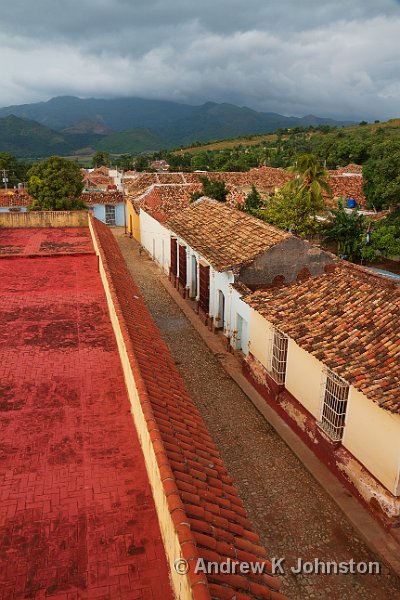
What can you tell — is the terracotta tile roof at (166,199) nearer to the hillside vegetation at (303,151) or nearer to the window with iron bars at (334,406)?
the hillside vegetation at (303,151)

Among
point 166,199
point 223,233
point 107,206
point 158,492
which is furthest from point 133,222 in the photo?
point 158,492

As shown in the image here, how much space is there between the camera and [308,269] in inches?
566

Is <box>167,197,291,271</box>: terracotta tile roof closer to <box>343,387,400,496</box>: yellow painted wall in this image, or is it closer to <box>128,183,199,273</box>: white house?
<box>128,183,199,273</box>: white house

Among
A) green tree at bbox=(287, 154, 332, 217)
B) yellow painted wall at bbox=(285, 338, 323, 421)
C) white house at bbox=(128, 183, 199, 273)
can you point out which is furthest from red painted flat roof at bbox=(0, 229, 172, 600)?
green tree at bbox=(287, 154, 332, 217)

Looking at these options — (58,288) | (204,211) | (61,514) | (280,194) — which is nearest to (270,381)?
(58,288)

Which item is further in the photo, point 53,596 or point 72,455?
point 72,455

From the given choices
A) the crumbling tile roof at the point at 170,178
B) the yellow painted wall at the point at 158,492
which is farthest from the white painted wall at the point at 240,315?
the crumbling tile roof at the point at 170,178

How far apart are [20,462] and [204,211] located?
1624 centimetres

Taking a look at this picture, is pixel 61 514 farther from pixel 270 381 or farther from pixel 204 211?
pixel 204 211

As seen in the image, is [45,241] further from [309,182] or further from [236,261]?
[309,182]

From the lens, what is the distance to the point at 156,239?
26.5 m

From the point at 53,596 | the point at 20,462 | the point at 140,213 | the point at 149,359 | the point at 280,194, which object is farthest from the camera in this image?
the point at 140,213

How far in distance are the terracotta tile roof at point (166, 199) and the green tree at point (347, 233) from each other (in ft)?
32.6

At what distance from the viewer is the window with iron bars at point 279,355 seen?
452 inches
